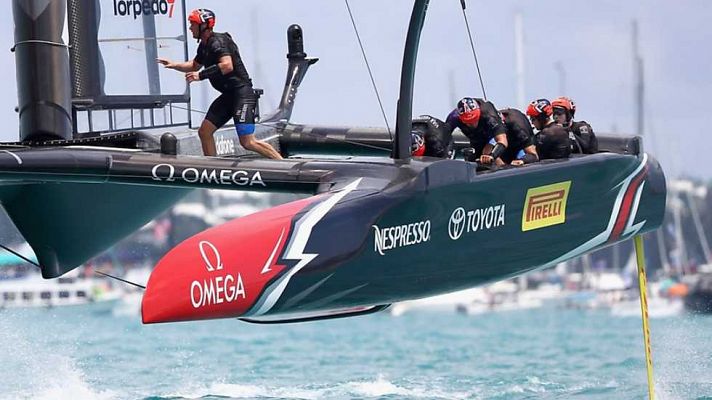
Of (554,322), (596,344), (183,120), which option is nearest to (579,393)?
(183,120)

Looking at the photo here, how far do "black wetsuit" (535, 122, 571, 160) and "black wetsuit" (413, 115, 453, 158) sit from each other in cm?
64

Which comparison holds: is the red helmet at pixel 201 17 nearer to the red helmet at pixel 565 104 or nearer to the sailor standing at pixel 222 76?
the sailor standing at pixel 222 76

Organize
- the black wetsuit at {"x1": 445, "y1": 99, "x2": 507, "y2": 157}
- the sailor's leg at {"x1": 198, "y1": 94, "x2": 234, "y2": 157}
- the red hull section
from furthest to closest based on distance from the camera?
the black wetsuit at {"x1": 445, "y1": 99, "x2": 507, "y2": 157} < the sailor's leg at {"x1": 198, "y1": 94, "x2": 234, "y2": 157} < the red hull section

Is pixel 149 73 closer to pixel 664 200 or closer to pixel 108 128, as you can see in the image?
pixel 108 128

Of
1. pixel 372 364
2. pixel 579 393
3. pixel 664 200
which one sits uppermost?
pixel 664 200

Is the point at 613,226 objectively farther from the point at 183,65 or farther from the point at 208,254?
the point at 208,254

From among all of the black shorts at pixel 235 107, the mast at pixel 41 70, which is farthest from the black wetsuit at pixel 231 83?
the mast at pixel 41 70

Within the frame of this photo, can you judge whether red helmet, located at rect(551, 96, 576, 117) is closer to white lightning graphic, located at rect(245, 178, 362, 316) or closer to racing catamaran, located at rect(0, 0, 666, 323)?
racing catamaran, located at rect(0, 0, 666, 323)

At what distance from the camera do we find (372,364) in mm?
15336

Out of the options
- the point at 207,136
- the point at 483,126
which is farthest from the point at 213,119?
the point at 483,126

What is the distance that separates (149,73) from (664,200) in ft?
11.1

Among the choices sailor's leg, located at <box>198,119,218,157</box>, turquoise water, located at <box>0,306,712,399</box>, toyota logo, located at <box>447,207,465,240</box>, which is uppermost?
sailor's leg, located at <box>198,119,218,157</box>

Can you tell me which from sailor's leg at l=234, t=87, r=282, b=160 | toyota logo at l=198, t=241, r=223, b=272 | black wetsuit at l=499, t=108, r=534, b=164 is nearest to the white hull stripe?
black wetsuit at l=499, t=108, r=534, b=164

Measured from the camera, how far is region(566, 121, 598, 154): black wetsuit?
8891 millimetres
